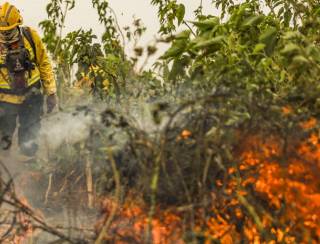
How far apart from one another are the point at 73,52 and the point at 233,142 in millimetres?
4851

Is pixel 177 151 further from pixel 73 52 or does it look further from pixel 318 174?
pixel 73 52

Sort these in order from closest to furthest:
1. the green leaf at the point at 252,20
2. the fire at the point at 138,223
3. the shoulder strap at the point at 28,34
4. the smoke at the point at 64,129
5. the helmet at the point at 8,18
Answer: the fire at the point at 138,223 → the green leaf at the point at 252,20 → the smoke at the point at 64,129 → the helmet at the point at 8,18 → the shoulder strap at the point at 28,34

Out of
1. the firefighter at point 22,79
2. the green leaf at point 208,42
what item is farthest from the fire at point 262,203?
the firefighter at point 22,79

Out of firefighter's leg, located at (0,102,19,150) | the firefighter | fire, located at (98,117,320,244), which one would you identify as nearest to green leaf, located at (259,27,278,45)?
fire, located at (98,117,320,244)

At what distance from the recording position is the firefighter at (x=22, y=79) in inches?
231

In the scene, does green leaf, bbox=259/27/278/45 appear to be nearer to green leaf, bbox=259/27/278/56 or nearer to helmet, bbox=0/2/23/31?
green leaf, bbox=259/27/278/56

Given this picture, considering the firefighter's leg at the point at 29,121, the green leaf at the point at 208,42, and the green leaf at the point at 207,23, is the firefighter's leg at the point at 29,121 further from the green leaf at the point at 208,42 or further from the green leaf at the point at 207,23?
the green leaf at the point at 208,42

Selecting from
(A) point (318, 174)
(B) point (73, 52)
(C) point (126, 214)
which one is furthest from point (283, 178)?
(B) point (73, 52)

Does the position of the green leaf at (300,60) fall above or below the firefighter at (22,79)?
below

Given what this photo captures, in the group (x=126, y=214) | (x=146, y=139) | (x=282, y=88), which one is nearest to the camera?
(x=146, y=139)

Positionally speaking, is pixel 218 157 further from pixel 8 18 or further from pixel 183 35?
pixel 8 18

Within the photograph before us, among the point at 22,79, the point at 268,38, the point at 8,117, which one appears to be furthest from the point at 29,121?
the point at 268,38

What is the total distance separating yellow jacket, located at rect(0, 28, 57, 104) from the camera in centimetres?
607

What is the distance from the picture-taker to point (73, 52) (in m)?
7.42
